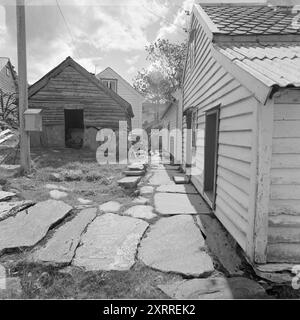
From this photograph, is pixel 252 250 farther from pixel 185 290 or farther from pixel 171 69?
pixel 171 69

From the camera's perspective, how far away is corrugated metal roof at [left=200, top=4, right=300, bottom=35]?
14.8 feet

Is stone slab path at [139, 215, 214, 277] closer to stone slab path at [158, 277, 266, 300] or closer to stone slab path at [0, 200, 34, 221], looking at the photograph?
stone slab path at [158, 277, 266, 300]

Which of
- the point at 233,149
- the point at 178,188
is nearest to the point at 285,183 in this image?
the point at 233,149

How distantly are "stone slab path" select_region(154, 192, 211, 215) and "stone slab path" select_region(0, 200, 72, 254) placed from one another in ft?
5.84

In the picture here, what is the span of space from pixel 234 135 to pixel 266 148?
908 mm

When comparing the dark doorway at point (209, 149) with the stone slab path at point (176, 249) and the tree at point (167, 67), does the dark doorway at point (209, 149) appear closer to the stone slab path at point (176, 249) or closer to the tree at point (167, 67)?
the stone slab path at point (176, 249)

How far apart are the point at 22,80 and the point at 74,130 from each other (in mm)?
8589

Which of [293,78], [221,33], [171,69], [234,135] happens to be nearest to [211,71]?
[221,33]

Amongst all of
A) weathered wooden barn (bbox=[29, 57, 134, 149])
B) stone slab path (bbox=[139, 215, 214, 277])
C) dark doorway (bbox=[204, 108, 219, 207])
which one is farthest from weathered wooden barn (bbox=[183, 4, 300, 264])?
weathered wooden barn (bbox=[29, 57, 134, 149])

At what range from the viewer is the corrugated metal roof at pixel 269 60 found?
2.50 m

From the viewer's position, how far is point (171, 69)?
32.4m

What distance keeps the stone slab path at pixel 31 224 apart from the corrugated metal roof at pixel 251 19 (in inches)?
169

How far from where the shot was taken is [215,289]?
2.64 metres

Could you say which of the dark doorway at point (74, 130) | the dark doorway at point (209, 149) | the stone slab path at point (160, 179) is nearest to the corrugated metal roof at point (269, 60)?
the dark doorway at point (209, 149)
